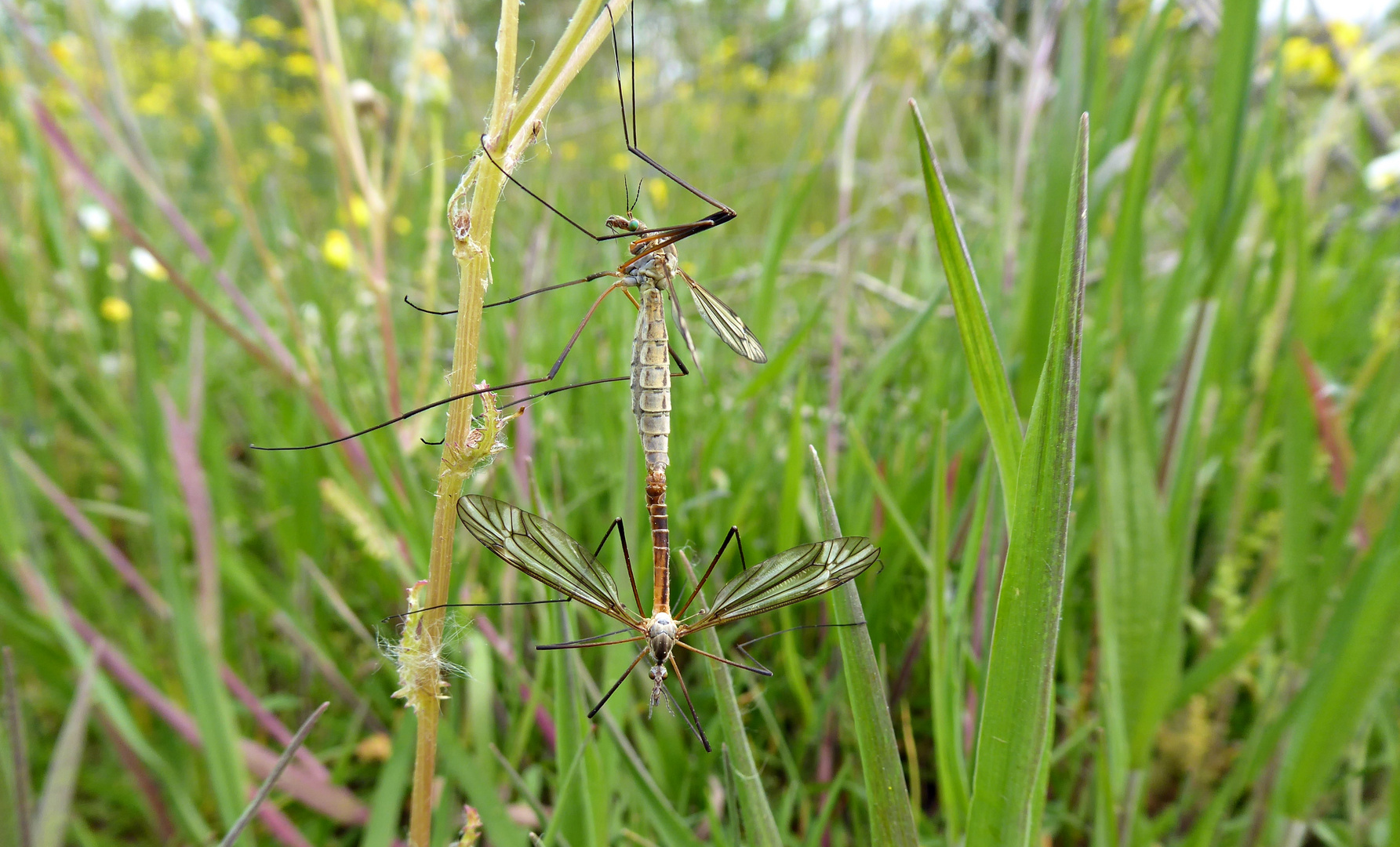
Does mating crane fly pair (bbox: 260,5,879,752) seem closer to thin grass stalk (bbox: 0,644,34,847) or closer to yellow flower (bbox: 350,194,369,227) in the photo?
thin grass stalk (bbox: 0,644,34,847)

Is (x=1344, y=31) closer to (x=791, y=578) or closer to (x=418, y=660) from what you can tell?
(x=791, y=578)

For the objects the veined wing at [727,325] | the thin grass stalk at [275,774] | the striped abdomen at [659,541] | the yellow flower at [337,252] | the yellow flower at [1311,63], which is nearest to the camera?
the thin grass stalk at [275,774]

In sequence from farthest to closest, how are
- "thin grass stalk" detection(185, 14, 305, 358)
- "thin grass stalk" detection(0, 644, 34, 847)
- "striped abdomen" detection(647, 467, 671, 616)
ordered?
"thin grass stalk" detection(185, 14, 305, 358), "striped abdomen" detection(647, 467, 671, 616), "thin grass stalk" detection(0, 644, 34, 847)

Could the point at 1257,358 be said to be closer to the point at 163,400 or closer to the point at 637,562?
the point at 637,562

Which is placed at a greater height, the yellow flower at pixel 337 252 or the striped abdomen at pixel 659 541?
the yellow flower at pixel 337 252

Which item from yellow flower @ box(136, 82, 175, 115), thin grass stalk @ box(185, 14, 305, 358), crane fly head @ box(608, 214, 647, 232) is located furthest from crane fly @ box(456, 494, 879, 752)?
yellow flower @ box(136, 82, 175, 115)

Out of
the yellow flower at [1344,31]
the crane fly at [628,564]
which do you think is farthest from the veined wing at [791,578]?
the yellow flower at [1344,31]

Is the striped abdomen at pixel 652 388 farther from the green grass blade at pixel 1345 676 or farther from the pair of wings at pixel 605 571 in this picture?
the green grass blade at pixel 1345 676
